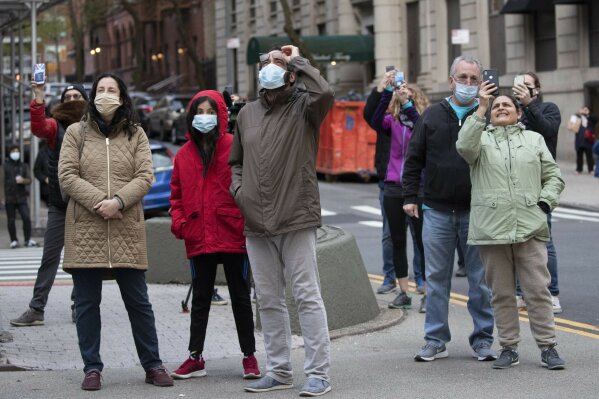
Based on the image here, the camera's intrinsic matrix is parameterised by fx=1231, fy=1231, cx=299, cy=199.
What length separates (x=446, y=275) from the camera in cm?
866

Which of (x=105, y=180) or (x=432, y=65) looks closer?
(x=105, y=180)

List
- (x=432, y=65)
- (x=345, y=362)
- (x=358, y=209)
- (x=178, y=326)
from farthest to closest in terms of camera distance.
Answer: (x=432, y=65) → (x=358, y=209) → (x=178, y=326) → (x=345, y=362)

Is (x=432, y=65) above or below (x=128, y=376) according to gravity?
above

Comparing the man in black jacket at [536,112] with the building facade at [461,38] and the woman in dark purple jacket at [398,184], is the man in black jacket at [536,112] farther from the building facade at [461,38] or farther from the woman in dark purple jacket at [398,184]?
the building facade at [461,38]

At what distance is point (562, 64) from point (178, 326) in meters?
25.7

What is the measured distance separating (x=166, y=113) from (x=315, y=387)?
4016 cm

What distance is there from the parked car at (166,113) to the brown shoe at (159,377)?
36.4 metres

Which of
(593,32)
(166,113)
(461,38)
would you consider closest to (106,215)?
(461,38)

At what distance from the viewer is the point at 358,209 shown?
25.1 m

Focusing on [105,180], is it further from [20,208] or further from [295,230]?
[20,208]

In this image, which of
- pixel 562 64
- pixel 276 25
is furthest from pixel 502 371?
pixel 276 25

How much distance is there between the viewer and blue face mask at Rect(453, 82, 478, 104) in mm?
8328

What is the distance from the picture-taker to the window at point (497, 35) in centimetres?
3762

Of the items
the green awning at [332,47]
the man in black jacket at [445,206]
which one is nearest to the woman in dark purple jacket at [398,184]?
the man in black jacket at [445,206]
